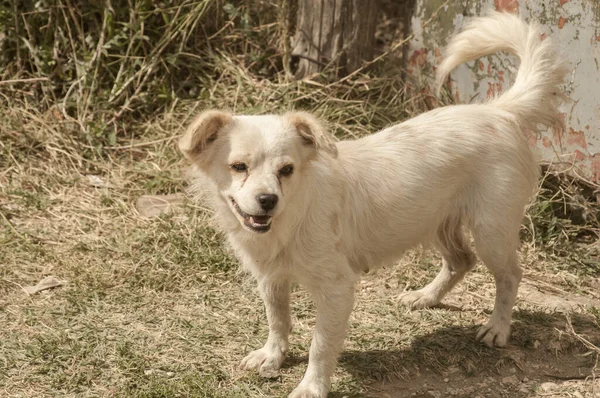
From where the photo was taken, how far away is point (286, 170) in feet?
12.8

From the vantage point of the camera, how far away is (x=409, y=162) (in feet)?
14.6

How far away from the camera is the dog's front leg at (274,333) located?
439 centimetres

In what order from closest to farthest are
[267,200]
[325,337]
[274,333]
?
1. [267,200]
2. [325,337]
3. [274,333]

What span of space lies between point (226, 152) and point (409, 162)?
1070 mm

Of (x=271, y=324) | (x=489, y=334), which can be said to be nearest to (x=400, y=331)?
(x=489, y=334)

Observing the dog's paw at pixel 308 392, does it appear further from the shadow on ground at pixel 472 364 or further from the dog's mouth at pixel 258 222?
the dog's mouth at pixel 258 222

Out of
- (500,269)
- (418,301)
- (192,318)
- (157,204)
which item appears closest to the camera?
(500,269)

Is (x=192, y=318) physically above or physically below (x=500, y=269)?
below

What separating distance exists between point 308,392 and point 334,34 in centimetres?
371

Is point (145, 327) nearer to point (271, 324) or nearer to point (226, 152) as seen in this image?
point (271, 324)

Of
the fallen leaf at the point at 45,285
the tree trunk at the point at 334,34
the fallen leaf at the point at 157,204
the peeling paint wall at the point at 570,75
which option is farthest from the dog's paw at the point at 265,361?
the tree trunk at the point at 334,34

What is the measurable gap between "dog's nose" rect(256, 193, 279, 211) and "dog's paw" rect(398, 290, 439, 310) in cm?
170

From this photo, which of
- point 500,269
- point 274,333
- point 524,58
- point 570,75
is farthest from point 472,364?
point 570,75

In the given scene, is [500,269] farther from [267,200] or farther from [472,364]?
[267,200]
